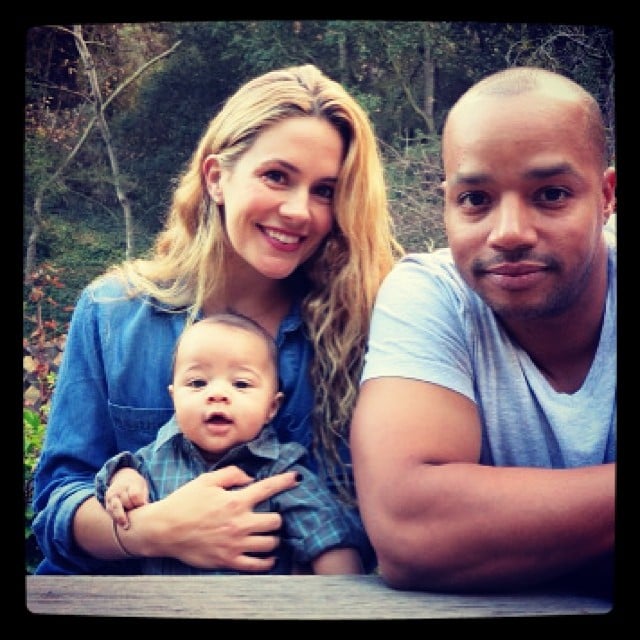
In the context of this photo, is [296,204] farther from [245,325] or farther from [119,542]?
[119,542]

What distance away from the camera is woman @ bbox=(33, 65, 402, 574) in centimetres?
164

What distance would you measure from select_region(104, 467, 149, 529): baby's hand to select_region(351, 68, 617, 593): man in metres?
0.41

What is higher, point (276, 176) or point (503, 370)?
point (276, 176)

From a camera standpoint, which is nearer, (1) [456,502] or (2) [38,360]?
(1) [456,502]

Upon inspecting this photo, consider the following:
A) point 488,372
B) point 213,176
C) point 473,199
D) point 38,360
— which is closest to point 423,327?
point 488,372

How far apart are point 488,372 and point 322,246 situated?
400 mm

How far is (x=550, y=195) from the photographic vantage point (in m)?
1.57

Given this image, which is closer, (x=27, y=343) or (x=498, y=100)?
(x=498, y=100)

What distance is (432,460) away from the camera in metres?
1.56

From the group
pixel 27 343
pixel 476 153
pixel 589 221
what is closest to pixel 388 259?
pixel 476 153

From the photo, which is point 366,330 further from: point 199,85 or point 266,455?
point 199,85

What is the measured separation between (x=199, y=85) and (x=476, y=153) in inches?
22.1

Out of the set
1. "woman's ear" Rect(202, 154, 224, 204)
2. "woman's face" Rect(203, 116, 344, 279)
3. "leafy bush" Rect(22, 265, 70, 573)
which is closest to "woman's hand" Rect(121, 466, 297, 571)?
"leafy bush" Rect(22, 265, 70, 573)

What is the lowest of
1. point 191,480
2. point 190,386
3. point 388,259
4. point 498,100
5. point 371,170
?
point 191,480
